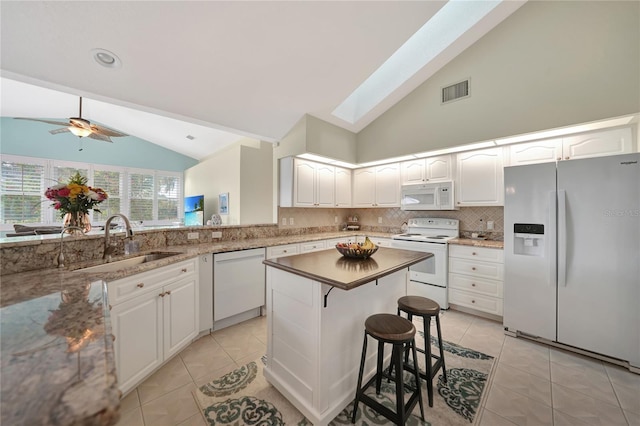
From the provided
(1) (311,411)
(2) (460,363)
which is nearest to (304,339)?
(1) (311,411)

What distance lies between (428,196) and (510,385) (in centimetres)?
248

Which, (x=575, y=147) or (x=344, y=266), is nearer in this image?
(x=344, y=266)

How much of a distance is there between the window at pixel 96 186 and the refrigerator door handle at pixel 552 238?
250 inches

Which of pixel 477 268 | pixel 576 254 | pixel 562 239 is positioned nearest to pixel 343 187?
pixel 477 268

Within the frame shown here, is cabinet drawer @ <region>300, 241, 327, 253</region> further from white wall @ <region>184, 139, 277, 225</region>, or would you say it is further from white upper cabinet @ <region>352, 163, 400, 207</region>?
white wall @ <region>184, 139, 277, 225</region>

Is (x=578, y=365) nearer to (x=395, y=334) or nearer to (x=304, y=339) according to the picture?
(x=395, y=334)

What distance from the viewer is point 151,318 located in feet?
6.23

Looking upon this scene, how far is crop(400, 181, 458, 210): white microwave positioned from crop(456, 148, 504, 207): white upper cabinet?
4.9 inches

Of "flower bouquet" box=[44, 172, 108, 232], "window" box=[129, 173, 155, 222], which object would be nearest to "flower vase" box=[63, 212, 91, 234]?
"flower bouquet" box=[44, 172, 108, 232]

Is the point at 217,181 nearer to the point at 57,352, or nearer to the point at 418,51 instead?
the point at 418,51

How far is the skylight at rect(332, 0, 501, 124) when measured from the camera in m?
3.09

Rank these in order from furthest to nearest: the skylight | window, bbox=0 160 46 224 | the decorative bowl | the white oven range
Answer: window, bbox=0 160 46 224 → the white oven range → the skylight → the decorative bowl

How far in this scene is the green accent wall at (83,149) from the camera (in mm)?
5414

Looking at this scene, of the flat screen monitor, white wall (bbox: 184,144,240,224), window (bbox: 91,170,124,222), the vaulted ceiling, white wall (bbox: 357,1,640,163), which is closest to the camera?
the vaulted ceiling
